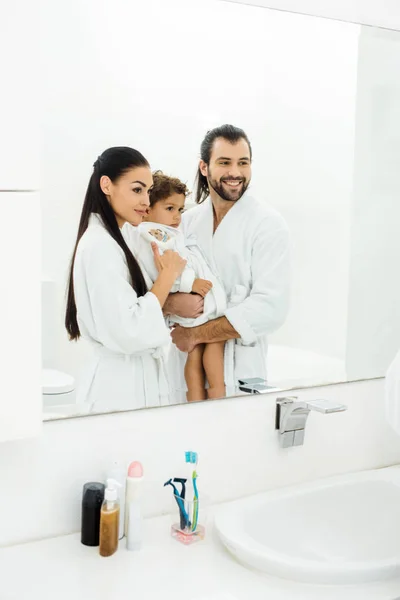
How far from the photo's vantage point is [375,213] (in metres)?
1.92

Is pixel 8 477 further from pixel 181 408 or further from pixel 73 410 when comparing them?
pixel 181 408

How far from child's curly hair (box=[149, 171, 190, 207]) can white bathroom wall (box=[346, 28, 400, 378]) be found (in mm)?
549

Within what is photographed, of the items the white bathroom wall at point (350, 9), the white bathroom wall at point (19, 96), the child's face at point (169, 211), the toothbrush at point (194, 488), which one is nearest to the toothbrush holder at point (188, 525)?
the toothbrush at point (194, 488)

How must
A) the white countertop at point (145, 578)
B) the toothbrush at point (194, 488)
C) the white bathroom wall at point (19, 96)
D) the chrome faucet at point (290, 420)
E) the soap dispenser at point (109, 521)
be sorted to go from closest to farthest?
1. the white bathroom wall at point (19, 96)
2. the white countertop at point (145, 578)
3. the soap dispenser at point (109, 521)
4. the toothbrush at point (194, 488)
5. the chrome faucet at point (290, 420)

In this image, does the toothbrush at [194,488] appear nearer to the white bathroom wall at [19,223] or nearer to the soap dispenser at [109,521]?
the soap dispenser at [109,521]

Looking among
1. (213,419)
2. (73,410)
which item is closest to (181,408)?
(213,419)

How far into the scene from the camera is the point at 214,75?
1592mm

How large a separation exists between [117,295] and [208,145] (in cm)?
42

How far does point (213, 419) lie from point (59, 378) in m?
0.43

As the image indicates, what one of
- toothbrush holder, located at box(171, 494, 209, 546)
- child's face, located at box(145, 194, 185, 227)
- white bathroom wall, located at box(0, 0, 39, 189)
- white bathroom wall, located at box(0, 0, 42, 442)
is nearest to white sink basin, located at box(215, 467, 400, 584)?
toothbrush holder, located at box(171, 494, 209, 546)

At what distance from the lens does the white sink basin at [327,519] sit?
166 cm

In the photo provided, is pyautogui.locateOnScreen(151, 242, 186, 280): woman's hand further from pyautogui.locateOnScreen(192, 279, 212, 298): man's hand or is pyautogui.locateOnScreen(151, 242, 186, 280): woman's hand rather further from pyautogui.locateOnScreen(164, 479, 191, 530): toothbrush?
pyautogui.locateOnScreen(164, 479, 191, 530): toothbrush

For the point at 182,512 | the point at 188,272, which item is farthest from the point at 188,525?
the point at 188,272

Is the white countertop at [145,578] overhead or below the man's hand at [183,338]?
below
